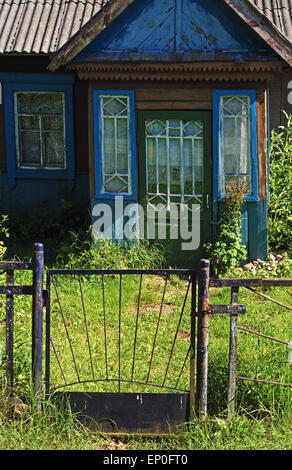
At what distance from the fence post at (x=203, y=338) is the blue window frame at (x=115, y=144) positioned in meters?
4.37

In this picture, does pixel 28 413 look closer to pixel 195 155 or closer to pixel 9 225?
pixel 195 155

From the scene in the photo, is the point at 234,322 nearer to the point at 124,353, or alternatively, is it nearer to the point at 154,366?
the point at 154,366

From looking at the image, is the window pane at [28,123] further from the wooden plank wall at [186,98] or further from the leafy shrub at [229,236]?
the leafy shrub at [229,236]

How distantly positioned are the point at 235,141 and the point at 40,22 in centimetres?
388

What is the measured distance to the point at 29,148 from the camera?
10.8 meters

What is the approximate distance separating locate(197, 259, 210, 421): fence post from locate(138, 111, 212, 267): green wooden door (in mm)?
4162

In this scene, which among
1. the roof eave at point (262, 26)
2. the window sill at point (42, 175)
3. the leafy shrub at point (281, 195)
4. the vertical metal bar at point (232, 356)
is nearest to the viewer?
the vertical metal bar at point (232, 356)

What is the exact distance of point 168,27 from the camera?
27.4 ft

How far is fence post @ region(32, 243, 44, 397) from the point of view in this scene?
15.6 ft

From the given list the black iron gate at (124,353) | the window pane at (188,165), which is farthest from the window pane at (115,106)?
the black iron gate at (124,353)

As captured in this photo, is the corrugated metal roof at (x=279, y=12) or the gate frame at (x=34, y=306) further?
the corrugated metal roof at (x=279, y=12)

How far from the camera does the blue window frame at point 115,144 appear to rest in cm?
884

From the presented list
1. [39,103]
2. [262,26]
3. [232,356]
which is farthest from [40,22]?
[232,356]

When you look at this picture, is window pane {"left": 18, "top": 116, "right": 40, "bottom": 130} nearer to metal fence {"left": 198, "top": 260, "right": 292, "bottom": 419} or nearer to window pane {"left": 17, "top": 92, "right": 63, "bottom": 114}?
window pane {"left": 17, "top": 92, "right": 63, "bottom": 114}
